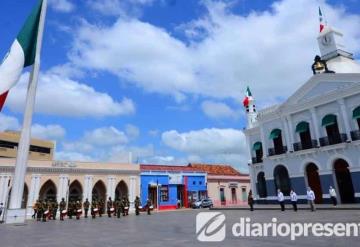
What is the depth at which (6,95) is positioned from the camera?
56.8ft

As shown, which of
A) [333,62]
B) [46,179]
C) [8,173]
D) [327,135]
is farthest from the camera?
[46,179]

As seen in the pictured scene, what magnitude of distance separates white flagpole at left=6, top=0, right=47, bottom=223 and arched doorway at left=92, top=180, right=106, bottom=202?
22303mm

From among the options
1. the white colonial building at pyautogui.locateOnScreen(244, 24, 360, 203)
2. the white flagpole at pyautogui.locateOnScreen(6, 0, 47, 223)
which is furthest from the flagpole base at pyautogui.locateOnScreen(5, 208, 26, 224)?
the white colonial building at pyautogui.locateOnScreen(244, 24, 360, 203)

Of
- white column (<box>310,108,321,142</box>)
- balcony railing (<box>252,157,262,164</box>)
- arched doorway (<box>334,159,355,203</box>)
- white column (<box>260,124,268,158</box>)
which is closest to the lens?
arched doorway (<box>334,159,355,203</box>)

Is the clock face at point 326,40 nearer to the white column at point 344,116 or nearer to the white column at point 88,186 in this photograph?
the white column at point 344,116

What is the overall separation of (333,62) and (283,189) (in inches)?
535

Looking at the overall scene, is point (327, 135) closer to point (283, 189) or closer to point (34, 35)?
point (283, 189)

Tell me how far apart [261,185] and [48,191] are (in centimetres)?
2464

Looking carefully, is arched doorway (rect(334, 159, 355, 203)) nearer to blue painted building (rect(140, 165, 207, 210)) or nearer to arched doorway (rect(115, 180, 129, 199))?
blue painted building (rect(140, 165, 207, 210))

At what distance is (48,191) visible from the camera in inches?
1486

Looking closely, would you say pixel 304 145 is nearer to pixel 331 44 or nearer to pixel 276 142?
pixel 276 142

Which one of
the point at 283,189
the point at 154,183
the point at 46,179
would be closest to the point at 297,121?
the point at 283,189

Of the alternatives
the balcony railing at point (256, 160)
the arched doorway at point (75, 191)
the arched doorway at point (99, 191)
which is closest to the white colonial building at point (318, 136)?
the balcony railing at point (256, 160)

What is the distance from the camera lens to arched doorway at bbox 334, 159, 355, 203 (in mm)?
25734
